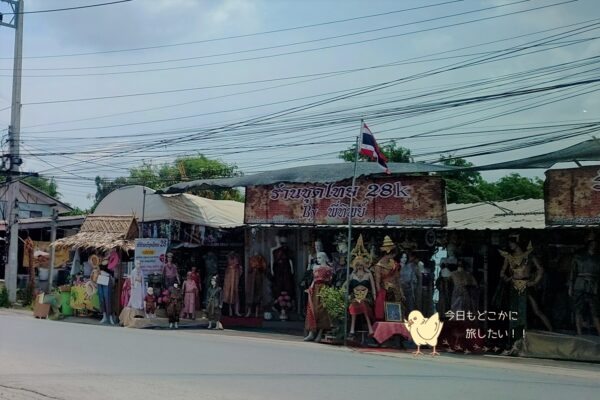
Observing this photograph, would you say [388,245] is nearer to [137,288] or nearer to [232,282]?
[232,282]

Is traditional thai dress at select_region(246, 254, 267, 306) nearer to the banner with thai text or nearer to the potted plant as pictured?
the potted plant

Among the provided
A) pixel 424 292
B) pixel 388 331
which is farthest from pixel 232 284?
pixel 388 331

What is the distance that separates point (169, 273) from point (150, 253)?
851 millimetres

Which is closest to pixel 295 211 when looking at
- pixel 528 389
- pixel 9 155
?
pixel 528 389

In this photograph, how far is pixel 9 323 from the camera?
18.5 m

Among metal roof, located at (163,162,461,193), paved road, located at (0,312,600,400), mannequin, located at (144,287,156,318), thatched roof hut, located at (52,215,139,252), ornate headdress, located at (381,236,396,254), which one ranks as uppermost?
metal roof, located at (163,162,461,193)

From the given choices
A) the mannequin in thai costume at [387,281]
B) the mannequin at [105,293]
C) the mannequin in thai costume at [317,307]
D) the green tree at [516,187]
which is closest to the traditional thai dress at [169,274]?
the mannequin at [105,293]

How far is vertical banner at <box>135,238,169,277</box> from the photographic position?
66.4ft

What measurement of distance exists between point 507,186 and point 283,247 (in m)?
20.1

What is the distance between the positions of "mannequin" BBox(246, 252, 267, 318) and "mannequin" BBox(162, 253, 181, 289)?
2.22m

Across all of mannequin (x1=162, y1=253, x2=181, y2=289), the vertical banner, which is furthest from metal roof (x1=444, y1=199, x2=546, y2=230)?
the vertical banner

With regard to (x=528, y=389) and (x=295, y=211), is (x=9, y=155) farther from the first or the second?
(x=528, y=389)

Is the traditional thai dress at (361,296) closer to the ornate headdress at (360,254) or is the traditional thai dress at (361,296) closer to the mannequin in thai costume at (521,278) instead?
the ornate headdress at (360,254)

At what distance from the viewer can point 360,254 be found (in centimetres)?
1638
